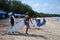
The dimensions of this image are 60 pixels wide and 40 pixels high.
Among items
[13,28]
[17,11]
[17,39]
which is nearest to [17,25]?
[13,28]

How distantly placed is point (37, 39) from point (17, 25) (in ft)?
10.8

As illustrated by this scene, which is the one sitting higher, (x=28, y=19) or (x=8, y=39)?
(x=28, y=19)

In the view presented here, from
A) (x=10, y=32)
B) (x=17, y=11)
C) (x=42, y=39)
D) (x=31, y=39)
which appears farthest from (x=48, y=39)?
(x=17, y=11)

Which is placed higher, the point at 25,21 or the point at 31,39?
the point at 25,21

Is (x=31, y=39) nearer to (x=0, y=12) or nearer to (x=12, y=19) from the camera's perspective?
(x=12, y=19)

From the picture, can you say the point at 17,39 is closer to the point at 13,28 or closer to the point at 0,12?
the point at 13,28

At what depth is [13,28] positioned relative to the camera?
579 inches

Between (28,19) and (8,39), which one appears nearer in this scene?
(8,39)

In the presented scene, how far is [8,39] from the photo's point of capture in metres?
11.9

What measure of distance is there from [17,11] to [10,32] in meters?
89.0

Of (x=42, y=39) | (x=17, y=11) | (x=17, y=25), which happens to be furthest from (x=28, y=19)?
(x=17, y=11)

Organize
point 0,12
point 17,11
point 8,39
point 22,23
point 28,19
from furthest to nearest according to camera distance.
Answer: 1. point 17,11
2. point 0,12
3. point 22,23
4. point 28,19
5. point 8,39

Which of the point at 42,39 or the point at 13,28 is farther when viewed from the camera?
the point at 13,28

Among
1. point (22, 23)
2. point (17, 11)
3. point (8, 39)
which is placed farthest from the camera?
point (17, 11)
